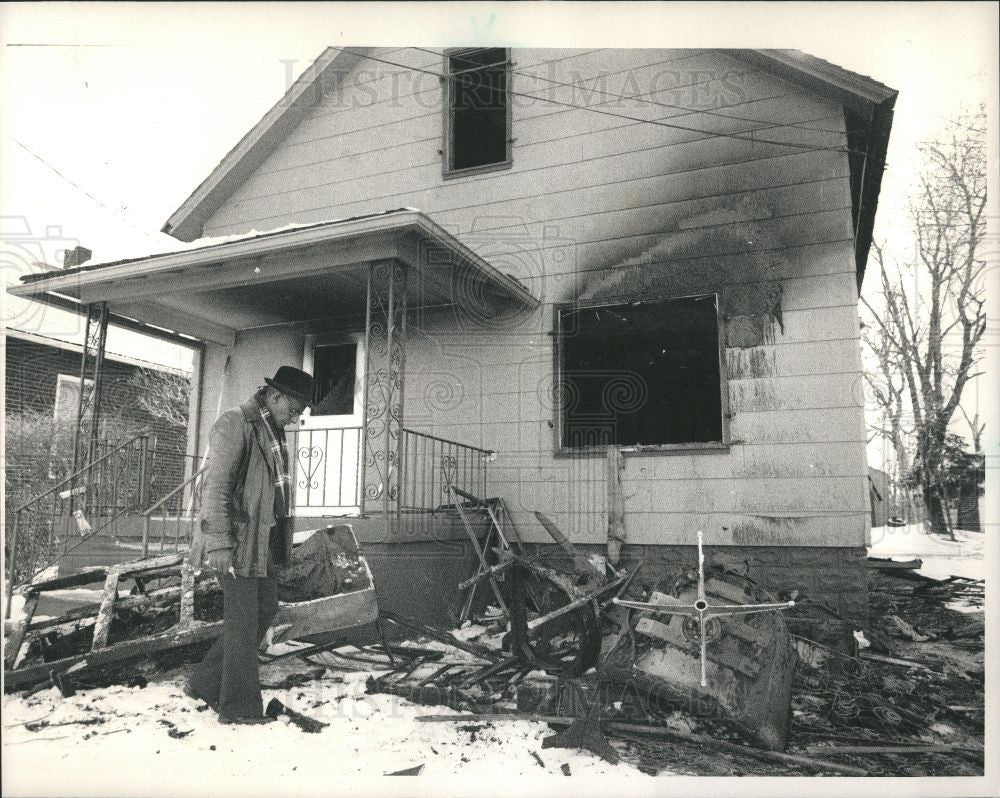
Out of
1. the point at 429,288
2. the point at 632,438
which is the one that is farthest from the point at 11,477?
the point at 632,438

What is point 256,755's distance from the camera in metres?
3.40

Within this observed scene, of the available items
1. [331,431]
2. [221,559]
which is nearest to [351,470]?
[331,431]

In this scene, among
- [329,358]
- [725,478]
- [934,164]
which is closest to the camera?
[934,164]

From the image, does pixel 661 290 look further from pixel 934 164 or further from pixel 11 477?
pixel 11 477

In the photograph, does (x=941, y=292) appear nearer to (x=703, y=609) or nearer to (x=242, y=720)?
(x=703, y=609)

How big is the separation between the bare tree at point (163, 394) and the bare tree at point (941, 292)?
578 inches

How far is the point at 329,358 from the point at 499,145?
2.71 meters

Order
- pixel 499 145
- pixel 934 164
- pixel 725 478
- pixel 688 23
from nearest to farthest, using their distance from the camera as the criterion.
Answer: pixel 688 23, pixel 934 164, pixel 725 478, pixel 499 145

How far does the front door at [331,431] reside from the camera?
674 centimetres

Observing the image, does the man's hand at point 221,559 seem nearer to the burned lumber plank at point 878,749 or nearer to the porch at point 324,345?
the porch at point 324,345

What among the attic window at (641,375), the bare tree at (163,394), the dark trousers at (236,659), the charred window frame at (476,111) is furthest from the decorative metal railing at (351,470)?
the bare tree at (163,394)

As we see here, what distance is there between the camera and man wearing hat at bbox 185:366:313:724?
3500mm

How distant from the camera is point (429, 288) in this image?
604 cm

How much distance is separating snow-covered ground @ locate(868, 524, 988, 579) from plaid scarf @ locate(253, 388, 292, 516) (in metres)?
4.25
